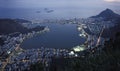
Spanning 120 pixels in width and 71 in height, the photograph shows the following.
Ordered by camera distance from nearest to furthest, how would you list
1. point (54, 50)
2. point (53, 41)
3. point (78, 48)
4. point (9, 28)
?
point (54, 50) < point (78, 48) < point (53, 41) < point (9, 28)

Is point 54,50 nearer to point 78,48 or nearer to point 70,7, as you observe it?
point 78,48

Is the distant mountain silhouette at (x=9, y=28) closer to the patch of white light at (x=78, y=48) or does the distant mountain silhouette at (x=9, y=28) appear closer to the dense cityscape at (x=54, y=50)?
the dense cityscape at (x=54, y=50)

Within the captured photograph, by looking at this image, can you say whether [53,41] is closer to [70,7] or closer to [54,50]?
[54,50]

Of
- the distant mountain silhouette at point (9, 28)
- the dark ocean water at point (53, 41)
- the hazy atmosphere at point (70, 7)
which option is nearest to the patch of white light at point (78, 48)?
the dark ocean water at point (53, 41)

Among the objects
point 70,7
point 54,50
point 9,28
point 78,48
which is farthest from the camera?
point 70,7


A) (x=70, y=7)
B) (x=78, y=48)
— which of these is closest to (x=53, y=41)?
(x=78, y=48)

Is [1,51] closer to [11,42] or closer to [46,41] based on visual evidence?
[11,42]

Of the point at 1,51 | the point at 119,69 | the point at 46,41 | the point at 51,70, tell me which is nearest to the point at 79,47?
the point at 46,41

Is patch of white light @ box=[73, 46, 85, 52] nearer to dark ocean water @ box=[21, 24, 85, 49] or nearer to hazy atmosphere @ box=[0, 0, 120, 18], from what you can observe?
dark ocean water @ box=[21, 24, 85, 49]

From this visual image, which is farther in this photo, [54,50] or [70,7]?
[70,7]

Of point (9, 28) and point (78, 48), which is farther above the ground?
point (9, 28)

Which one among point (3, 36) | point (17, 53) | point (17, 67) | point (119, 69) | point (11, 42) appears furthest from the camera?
point (3, 36)
